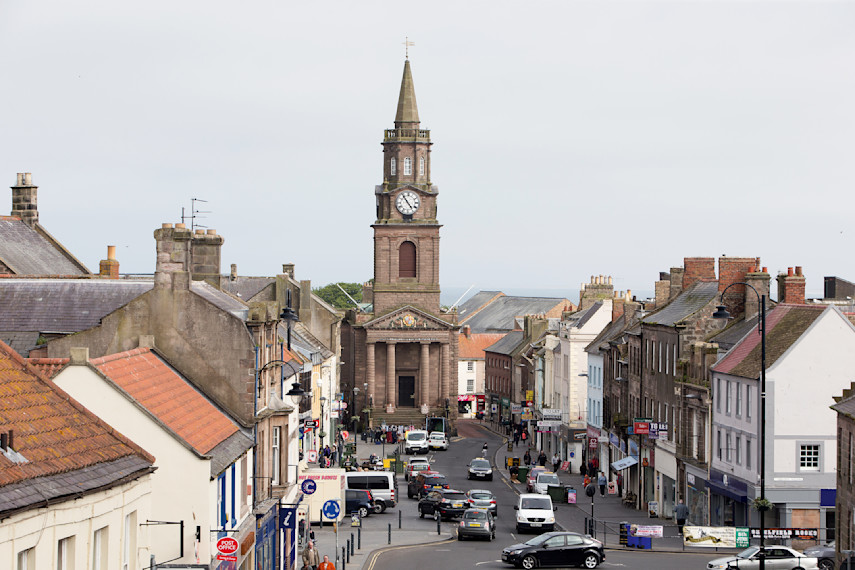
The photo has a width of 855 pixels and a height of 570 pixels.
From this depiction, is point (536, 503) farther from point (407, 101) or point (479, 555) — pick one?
point (407, 101)

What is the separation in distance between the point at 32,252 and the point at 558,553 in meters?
25.7

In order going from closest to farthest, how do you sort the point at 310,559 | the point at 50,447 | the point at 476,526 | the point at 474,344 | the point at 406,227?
the point at 50,447 → the point at 310,559 → the point at 476,526 → the point at 406,227 → the point at 474,344

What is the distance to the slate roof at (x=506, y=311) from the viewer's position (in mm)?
174975

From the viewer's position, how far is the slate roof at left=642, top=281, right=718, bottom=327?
199ft

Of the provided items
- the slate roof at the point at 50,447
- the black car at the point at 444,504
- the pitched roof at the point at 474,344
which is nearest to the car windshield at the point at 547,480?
the black car at the point at 444,504

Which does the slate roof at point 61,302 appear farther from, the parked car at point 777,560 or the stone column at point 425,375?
the stone column at point 425,375

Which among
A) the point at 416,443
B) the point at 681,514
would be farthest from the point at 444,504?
the point at 416,443

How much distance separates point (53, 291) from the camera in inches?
1508

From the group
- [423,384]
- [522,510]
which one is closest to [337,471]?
[522,510]

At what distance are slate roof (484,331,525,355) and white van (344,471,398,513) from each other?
7275cm

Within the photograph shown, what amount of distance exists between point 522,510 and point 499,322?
427 feet

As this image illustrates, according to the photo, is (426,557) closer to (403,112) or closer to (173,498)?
(173,498)

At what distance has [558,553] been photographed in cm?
4250

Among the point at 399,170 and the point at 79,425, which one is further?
the point at 399,170
